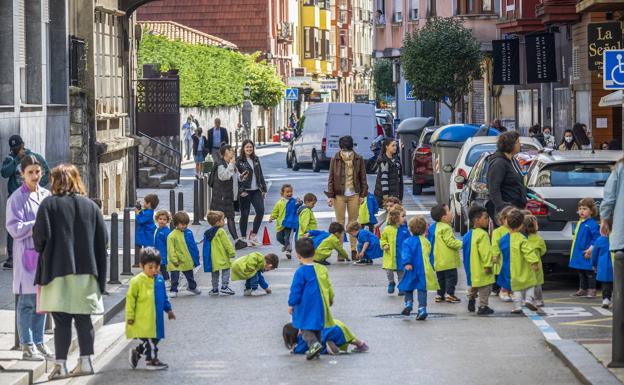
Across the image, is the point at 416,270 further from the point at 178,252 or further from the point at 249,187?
the point at 249,187

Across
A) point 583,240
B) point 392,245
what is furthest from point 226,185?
point 583,240

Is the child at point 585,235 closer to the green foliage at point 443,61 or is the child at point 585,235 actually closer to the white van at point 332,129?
the white van at point 332,129

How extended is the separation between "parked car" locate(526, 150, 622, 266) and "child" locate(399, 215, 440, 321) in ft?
6.94

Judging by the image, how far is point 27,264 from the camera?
1201 centimetres

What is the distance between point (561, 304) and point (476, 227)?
1.37 meters

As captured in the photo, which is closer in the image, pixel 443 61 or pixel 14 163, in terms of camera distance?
pixel 14 163

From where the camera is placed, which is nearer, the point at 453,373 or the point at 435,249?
the point at 453,373

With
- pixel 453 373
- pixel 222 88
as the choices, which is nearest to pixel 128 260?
pixel 453 373

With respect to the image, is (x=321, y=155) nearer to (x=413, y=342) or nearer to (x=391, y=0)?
(x=391, y=0)

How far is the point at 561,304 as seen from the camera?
15867 millimetres

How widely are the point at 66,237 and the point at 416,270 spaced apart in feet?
15.1

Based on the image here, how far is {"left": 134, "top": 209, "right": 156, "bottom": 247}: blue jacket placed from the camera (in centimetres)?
1870

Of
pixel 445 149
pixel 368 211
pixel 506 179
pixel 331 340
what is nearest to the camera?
pixel 331 340

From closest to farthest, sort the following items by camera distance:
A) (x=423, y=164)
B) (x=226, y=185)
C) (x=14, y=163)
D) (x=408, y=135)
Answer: (x=14, y=163) < (x=226, y=185) < (x=423, y=164) < (x=408, y=135)
